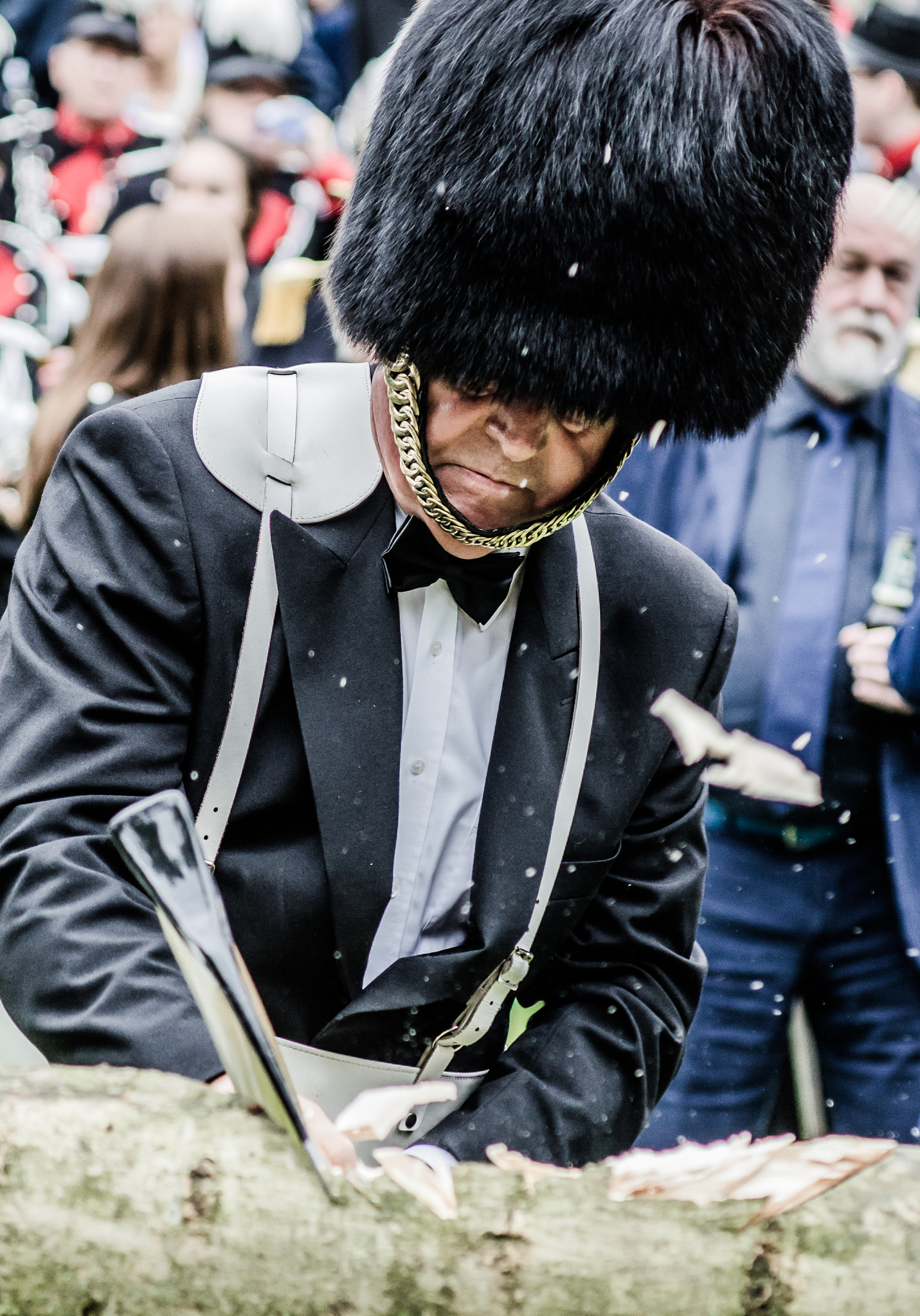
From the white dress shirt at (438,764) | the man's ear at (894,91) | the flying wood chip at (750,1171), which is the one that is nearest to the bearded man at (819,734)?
the white dress shirt at (438,764)

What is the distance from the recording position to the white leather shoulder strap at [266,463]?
6.10ft

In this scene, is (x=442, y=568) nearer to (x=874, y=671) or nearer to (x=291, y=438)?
(x=291, y=438)

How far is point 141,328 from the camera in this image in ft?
11.7

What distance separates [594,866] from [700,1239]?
0.75m

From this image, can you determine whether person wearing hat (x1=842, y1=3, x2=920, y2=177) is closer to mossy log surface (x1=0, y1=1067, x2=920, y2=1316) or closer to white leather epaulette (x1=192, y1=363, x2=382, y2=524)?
white leather epaulette (x1=192, y1=363, x2=382, y2=524)

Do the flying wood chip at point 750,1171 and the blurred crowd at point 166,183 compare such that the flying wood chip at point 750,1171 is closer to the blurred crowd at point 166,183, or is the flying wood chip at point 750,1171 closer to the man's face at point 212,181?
the blurred crowd at point 166,183

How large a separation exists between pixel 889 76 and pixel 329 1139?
4.43 m

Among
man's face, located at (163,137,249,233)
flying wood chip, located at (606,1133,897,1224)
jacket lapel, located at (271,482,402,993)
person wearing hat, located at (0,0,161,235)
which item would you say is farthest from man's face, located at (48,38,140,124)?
flying wood chip, located at (606,1133,897,1224)

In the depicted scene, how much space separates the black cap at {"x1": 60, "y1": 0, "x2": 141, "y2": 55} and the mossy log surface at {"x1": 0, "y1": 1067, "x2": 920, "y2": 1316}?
5638 mm

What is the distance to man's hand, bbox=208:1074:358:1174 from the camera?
4.57 feet

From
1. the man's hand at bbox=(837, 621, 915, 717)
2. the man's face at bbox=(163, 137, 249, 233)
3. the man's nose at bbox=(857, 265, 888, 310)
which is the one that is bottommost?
the man's hand at bbox=(837, 621, 915, 717)

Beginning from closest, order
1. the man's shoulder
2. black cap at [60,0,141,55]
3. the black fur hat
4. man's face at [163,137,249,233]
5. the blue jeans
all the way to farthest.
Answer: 1. the black fur hat
2. the man's shoulder
3. the blue jeans
4. man's face at [163,137,249,233]
5. black cap at [60,0,141,55]

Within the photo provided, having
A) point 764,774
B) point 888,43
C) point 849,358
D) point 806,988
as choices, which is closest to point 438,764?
point 764,774

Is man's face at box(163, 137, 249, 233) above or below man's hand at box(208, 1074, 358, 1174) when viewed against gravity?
above
